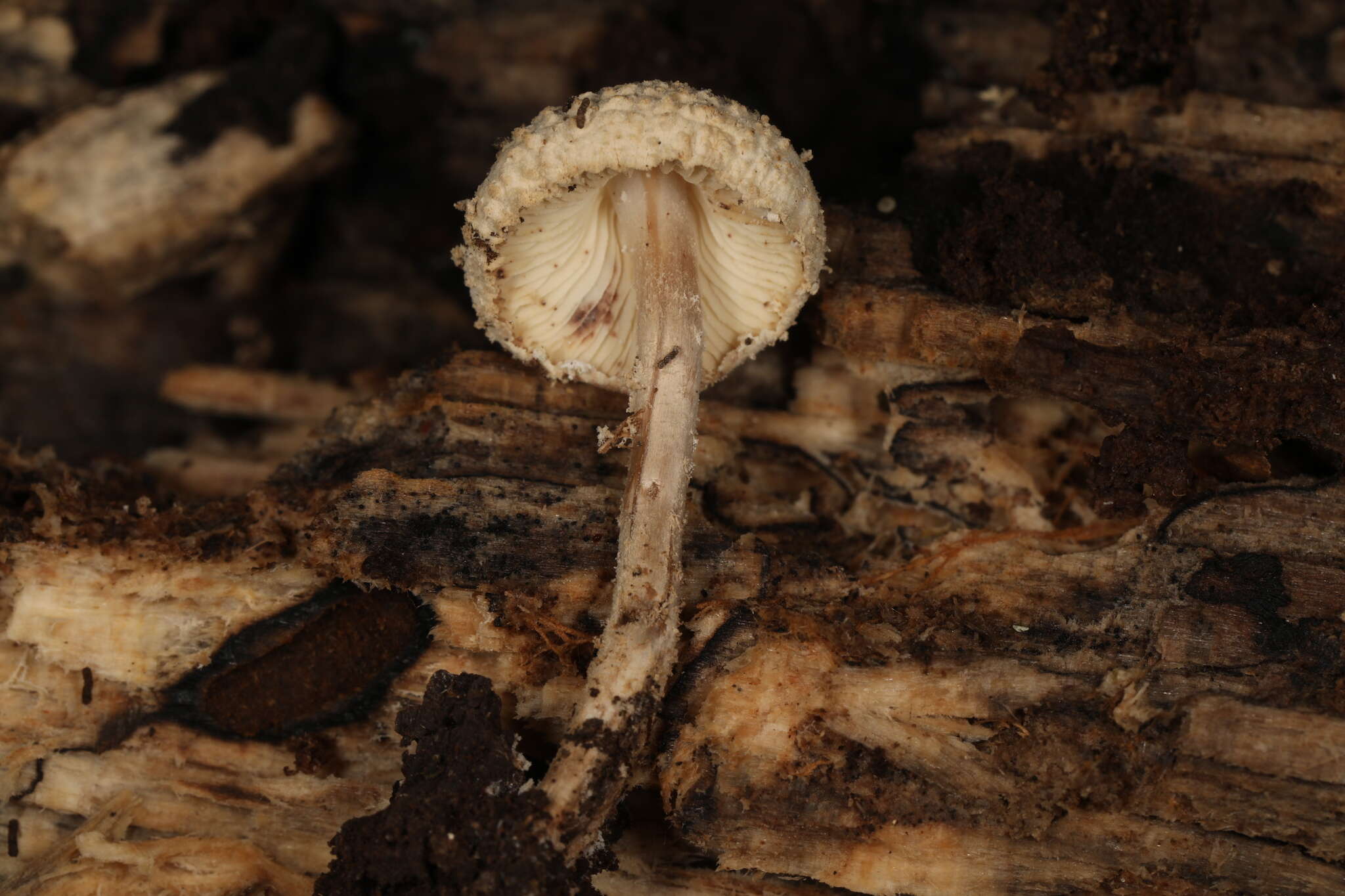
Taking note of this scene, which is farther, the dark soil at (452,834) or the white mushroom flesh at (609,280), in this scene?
the white mushroom flesh at (609,280)

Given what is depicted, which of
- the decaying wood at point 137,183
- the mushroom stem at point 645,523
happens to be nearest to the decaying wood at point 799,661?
the mushroom stem at point 645,523

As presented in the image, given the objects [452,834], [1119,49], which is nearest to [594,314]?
[452,834]

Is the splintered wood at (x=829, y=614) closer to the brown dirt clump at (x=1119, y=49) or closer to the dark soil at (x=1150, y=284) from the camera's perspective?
the dark soil at (x=1150, y=284)

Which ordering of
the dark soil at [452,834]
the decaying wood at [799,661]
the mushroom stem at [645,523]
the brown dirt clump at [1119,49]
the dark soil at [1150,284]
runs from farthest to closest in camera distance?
the brown dirt clump at [1119,49]
the dark soil at [1150,284]
the decaying wood at [799,661]
the mushroom stem at [645,523]
the dark soil at [452,834]

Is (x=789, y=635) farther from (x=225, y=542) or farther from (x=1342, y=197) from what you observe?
(x=1342, y=197)

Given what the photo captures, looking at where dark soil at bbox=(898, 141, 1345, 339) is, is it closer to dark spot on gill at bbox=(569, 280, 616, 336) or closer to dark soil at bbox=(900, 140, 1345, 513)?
dark soil at bbox=(900, 140, 1345, 513)

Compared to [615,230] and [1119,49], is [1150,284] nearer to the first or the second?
[1119,49]

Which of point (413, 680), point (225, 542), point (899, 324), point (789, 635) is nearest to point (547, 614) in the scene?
point (413, 680)
